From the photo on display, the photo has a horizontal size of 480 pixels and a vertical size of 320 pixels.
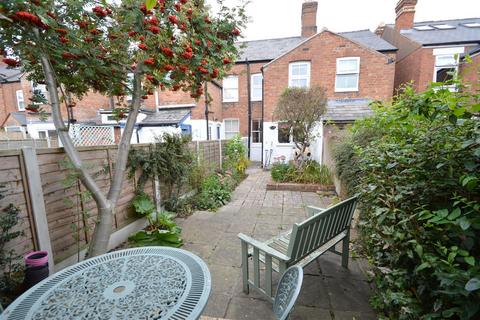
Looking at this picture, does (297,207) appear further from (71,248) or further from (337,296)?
(71,248)

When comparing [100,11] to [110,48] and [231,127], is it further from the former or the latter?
[231,127]

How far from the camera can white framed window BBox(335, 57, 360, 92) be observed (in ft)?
34.5

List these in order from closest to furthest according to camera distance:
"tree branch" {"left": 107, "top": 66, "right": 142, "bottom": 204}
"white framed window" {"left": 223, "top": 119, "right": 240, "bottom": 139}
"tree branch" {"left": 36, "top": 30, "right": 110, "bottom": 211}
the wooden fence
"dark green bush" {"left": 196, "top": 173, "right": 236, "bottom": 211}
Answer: the wooden fence → "tree branch" {"left": 36, "top": 30, "right": 110, "bottom": 211} → "tree branch" {"left": 107, "top": 66, "right": 142, "bottom": 204} → "dark green bush" {"left": 196, "top": 173, "right": 236, "bottom": 211} → "white framed window" {"left": 223, "top": 119, "right": 240, "bottom": 139}

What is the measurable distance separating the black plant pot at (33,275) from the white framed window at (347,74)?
39.5ft

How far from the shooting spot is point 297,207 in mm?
5062

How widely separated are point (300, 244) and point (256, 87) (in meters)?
12.1

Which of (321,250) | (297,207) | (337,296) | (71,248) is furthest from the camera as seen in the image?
(297,207)

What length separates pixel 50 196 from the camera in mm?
2518

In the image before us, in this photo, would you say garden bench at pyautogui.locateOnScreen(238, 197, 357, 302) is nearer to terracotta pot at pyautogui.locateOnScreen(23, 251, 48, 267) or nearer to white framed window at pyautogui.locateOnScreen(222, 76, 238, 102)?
terracotta pot at pyautogui.locateOnScreen(23, 251, 48, 267)

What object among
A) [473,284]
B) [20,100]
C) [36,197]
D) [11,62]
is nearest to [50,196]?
[36,197]

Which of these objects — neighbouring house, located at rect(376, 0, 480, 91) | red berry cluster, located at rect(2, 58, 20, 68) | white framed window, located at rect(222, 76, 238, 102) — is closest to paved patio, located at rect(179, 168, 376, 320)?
red berry cluster, located at rect(2, 58, 20, 68)

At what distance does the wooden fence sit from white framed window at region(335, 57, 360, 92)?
428 inches

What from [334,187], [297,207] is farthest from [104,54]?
[334,187]

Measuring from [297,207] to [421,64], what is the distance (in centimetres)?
1092
